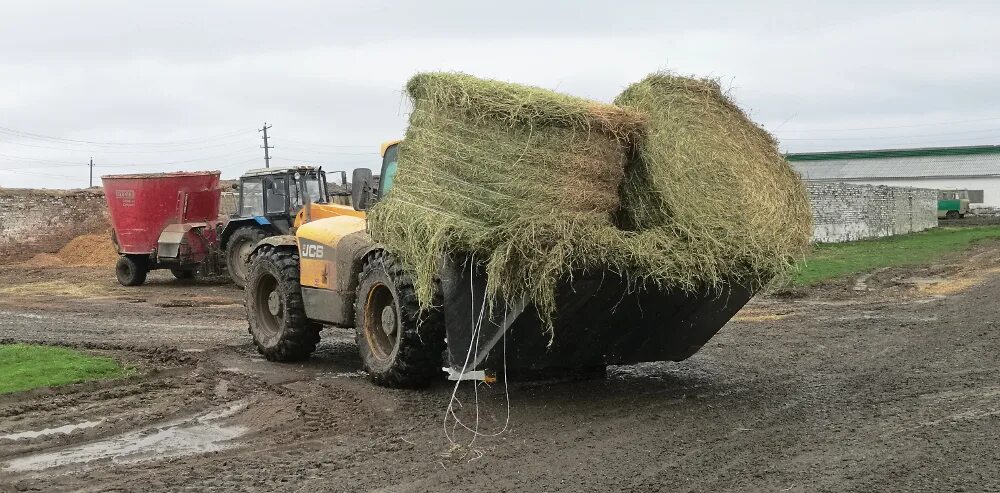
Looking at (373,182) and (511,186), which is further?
(373,182)

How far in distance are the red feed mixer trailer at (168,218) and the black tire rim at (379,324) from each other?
1352 centimetres

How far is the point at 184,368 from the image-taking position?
35.2 ft

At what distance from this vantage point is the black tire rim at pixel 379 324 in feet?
30.1

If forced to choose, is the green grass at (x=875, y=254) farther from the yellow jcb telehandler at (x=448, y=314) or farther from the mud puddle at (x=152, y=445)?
the mud puddle at (x=152, y=445)

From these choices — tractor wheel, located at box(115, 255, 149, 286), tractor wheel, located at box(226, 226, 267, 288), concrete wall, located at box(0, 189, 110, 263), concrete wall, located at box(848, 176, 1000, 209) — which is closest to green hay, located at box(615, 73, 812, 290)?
tractor wheel, located at box(226, 226, 267, 288)

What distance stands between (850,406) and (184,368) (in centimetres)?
661

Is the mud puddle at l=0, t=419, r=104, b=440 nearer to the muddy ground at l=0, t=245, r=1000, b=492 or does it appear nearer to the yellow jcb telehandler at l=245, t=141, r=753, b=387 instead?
the muddy ground at l=0, t=245, r=1000, b=492

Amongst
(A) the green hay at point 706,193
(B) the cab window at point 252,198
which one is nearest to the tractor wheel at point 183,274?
(B) the cab window at point 252,198

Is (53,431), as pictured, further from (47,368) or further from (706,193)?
(706,193)

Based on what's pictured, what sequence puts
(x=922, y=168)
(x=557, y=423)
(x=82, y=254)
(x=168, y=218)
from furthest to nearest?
1. (x=922, y=168)
2. (x=82, y=254)
3. (x=168, y=218)
4. (x=557, y=423)

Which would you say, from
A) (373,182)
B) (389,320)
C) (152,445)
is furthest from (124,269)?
(152,445)

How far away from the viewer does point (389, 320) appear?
9039 mm

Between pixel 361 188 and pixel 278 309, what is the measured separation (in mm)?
1983

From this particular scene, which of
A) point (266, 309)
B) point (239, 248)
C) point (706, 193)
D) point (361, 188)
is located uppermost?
point (361, 188)
